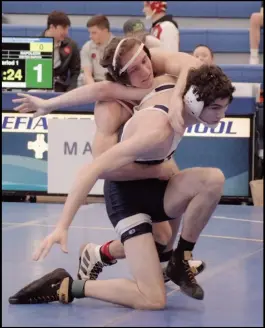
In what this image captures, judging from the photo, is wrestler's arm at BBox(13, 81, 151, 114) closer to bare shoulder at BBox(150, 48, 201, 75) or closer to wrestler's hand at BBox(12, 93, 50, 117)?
wrestler's hand at BBox(12, 93, 50, 117)

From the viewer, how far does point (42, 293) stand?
4.02 meters

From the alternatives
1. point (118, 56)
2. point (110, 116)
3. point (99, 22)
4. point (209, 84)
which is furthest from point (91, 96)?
point (99, 22)

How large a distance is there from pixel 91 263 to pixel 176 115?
107 cm

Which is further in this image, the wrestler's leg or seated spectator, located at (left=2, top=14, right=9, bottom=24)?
seated spectator, located at (left=2, top=14, right=9, bottom=24)

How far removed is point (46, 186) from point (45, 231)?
65.3 inches

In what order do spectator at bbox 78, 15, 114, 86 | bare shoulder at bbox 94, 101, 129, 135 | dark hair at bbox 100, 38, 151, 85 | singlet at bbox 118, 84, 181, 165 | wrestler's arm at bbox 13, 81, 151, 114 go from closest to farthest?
1. singlet at bbox 118, 84, 181, 165
2. dark hair at bbox 100, 38, 151, 85
3. wrestler's arm at bbox 13, 81, 151, 114
4. bare shoulder at bbox 94, 101, 129, 135
5. spectator at bbox 78, 15, 114, 86

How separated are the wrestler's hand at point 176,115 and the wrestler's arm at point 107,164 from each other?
8 centimetres

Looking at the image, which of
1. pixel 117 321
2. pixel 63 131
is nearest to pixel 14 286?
pixel 117 321

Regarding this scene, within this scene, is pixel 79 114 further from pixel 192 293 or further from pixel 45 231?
pixel 192 293

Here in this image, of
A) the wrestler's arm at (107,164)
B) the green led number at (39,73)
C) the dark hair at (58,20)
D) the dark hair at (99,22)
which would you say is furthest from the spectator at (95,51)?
the wrestler's arm at (107,164)

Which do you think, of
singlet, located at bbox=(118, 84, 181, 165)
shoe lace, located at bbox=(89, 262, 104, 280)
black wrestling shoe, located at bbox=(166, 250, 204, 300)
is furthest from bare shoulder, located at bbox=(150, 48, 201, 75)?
shoe lace, located at bbox=(89, 262, 104, 280)

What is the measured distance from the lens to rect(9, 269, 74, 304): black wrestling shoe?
4.00 metres

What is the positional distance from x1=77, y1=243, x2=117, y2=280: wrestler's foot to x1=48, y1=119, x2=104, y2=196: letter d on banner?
10.1 ft

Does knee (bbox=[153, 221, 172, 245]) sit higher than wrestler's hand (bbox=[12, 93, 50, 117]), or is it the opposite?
wrestler's hand (bbox=[12, 93, 50, 117])
